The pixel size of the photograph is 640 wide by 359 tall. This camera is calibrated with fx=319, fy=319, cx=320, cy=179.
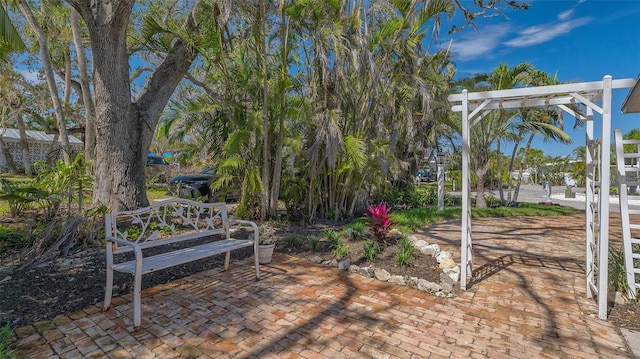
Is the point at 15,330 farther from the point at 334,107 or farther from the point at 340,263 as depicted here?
the point at 334,107

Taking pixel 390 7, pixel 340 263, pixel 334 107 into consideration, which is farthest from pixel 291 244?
pixel 390 7

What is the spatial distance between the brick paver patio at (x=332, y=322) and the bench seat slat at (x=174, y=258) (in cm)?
40

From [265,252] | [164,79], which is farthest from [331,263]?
[164,79]

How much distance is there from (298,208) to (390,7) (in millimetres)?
4489

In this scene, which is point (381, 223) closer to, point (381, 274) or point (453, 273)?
point (381, 274)

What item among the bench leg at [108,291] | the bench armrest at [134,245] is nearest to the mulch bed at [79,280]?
the bench leg at [108,291]

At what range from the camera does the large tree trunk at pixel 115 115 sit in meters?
5.73

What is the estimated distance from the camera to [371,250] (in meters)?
4.40

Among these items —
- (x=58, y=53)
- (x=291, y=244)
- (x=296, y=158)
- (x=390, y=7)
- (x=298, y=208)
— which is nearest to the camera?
(x=291, y=244)

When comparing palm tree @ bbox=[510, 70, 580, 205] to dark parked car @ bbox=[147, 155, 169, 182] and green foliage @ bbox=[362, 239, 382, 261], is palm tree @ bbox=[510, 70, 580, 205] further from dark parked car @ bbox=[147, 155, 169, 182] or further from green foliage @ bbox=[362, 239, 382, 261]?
dark parked car @ bbox=[147, 155, 169, 182]

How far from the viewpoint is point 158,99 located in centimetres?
666

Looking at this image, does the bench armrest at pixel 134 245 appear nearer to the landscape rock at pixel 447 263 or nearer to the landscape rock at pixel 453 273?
the landscape rock at pixel 453 273

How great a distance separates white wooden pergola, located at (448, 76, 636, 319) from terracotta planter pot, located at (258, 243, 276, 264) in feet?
7.67


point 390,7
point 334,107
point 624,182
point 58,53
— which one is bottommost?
point 624,182
